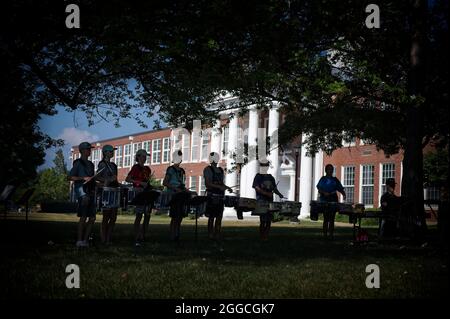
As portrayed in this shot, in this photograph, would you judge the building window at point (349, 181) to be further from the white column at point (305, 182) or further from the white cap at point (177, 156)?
the white cap at point (177, 156)

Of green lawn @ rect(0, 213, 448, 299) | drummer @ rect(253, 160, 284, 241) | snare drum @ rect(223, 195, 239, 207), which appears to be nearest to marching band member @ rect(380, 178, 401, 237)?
green lawn @ rect(0, 213, 448, 299)

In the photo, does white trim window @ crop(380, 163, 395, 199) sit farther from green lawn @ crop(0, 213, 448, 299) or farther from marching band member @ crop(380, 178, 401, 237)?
green lawn @ crop(0, 213, 448, 299)

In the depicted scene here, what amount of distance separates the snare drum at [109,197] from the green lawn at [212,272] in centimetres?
89

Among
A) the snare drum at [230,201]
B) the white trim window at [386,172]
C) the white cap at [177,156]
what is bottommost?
the snare drum at [230,201]

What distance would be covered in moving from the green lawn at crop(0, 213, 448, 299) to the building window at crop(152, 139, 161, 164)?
42.4m

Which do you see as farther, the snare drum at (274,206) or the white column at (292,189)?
the white column at (292,189)

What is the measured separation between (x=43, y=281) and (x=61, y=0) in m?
8.39

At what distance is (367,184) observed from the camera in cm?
3916

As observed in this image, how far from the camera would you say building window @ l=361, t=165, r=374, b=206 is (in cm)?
3878

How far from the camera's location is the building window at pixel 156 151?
54106 mm

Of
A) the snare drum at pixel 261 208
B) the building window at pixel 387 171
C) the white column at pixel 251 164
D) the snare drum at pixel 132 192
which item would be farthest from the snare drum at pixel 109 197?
the white column at pixel 251 164

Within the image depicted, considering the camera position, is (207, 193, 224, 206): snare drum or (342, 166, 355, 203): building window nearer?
(207, 193, 224, 206): snare drum

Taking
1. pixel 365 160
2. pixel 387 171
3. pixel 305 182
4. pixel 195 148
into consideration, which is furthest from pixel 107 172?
pixel 195 148
